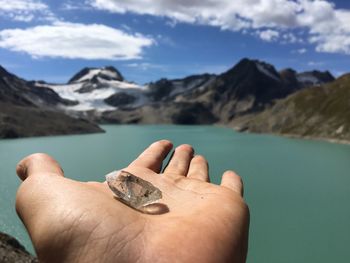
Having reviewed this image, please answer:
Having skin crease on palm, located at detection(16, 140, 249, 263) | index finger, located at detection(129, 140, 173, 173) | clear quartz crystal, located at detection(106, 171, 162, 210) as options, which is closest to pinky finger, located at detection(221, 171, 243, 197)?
skin crease on palm, located at detection(16, 140, 249, 263)

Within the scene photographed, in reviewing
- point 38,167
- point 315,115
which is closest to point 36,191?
point 38,167

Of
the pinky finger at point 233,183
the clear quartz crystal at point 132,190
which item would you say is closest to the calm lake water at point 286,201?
the pinky finger at point 233,183

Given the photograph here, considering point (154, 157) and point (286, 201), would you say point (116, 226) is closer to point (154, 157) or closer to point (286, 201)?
point (154, 157)

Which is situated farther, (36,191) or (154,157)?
(154,157)

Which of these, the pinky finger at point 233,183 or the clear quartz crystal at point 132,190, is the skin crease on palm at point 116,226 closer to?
the clear quartz crystal at point 132,190

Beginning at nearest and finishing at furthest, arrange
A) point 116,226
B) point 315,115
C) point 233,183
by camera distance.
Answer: point 116,226 < point 233,183 < point 315,115

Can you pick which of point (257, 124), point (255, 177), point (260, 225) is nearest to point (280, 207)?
point (260, 225)

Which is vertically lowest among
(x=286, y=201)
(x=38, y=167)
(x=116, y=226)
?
(x=286, y=201)

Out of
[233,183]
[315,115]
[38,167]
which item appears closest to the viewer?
[38,167]
